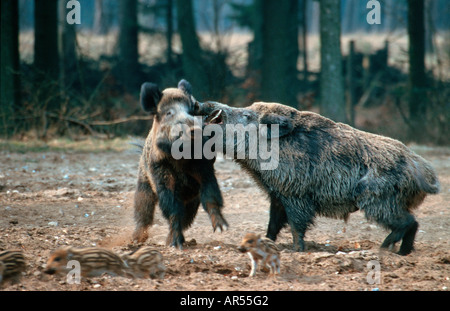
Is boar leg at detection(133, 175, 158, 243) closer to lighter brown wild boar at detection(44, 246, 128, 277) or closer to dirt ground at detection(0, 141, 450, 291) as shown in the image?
dirt ground at detection(0, 141, 450, 291)

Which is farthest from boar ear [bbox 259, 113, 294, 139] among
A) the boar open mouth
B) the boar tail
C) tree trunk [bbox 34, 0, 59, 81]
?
tree trunk [bbox 34, 0, 59, 81]

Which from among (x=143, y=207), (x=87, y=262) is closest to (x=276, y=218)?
(x=143, y=207)

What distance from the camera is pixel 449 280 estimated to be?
5762 millimetres

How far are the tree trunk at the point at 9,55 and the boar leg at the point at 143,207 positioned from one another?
29.9 ft

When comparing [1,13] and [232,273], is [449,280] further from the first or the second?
[1,13]

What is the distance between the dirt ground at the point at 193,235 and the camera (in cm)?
546

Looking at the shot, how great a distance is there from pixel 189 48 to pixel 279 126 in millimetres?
12639

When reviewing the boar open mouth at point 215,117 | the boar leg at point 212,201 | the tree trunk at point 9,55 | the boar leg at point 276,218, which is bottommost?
the boar leg at point 276,218

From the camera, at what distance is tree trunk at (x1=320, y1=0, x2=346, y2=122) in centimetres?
1584

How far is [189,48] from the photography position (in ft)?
62.5

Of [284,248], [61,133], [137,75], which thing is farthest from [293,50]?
[284,248]

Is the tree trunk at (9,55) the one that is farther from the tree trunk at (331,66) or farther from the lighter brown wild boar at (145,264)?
the lighter brown wild boar at (145,264)

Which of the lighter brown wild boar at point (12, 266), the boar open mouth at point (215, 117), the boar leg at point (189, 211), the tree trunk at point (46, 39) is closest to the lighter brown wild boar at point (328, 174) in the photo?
the boar open mouth at point (215, 117)

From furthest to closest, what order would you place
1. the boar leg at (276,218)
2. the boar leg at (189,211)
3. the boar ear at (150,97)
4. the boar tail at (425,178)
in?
1. the boar leg at (189,211)
2. the boar leg at (276,218)
3. the boar tail at (425,178)
4. the boar ear at (150,97)
